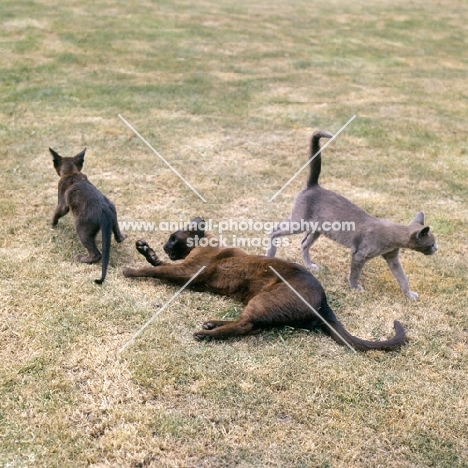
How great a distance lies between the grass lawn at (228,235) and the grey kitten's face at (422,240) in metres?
0.39

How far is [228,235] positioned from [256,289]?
1.42m

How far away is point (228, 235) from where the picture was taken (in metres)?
4.96

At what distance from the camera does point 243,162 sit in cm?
661

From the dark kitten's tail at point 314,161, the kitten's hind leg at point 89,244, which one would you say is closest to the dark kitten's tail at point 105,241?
the kitten's hind leg at point 89,244

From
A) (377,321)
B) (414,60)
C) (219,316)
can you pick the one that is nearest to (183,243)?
(219,316)

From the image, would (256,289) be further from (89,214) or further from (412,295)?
(89,214)

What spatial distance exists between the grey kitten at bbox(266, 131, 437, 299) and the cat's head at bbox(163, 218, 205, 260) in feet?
2.26

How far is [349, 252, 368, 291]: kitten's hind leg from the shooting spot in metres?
4.10

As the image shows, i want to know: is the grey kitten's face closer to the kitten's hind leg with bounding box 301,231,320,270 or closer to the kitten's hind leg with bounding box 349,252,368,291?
the kitten's hind leg with bounding box 349,252,368,291

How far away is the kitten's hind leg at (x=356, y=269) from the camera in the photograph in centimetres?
410

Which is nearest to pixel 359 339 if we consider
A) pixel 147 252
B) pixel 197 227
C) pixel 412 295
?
pixel 412 295

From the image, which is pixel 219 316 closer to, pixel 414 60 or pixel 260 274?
pixel 260 274

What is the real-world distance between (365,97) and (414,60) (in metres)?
4.25

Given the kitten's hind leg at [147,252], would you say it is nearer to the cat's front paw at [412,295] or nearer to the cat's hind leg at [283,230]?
the cat's hind leg at [283,230]
